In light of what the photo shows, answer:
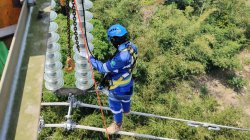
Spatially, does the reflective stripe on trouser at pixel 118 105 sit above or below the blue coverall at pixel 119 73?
below

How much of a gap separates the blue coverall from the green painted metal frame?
120cm

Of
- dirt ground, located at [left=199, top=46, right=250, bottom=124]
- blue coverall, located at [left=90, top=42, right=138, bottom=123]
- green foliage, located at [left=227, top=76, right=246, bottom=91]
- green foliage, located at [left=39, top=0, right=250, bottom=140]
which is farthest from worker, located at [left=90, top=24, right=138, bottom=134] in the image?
green foliage, located at [left=227, top=76, right=246, bottom=91]

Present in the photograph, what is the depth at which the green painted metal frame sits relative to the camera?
3.65 m

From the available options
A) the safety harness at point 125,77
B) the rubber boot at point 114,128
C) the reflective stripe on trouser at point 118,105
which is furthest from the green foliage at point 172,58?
the safety harness at point 125,77

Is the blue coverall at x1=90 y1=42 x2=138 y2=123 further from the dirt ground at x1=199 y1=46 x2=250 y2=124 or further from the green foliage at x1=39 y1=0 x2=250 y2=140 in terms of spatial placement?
the dirt ground at x1=199 y1=46 x2=250 y2=124

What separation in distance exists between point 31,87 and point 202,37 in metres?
11.2

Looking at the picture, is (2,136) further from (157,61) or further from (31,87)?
(157,61)

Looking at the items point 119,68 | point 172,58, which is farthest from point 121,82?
point 172,58

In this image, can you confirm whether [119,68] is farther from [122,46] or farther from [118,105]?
[118,105]

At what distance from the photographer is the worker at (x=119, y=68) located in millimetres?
5734

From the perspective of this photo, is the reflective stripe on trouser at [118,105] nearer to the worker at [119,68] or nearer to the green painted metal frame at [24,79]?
the worker at [119,68]

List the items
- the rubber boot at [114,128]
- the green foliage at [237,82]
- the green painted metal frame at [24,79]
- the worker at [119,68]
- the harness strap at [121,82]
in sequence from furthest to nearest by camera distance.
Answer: the green foliage at [237,82] < the rubber boot at [114,128] < the harness strap at [121,82] < the worker at [119,68] < the green painted metal frame at [24,79]

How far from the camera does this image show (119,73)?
616 centimetres

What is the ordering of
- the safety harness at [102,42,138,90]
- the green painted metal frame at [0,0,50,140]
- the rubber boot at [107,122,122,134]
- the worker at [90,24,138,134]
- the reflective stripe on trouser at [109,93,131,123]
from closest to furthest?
the green painted metal frame at [0,0,50,140], the worker at [90,24,138,134], the safety harness at [102,42,138,90], the reflective stripe on trouser at [109,93,131,123], the rubber boot at [107,122,122,134]
